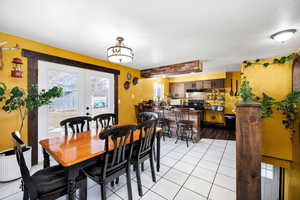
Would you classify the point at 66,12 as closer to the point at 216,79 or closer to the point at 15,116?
the point at 15,116

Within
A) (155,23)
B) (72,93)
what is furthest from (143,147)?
(72,93)

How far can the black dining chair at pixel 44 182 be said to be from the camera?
1.04 metres

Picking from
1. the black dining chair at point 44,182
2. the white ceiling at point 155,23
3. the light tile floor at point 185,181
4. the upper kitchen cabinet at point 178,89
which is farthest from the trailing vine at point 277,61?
the black dining chair at point 44,182

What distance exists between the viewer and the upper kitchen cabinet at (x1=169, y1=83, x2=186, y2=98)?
6461mm

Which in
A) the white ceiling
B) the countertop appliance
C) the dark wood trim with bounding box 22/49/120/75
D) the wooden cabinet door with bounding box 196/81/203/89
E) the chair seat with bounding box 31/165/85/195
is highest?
the white ceiling

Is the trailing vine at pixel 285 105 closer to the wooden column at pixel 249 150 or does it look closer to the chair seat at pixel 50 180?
the wooden column at pixel 249 150

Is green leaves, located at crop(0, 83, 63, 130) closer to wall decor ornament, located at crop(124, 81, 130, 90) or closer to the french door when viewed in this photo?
the french door

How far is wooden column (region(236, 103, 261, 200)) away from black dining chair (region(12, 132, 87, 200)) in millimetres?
1609

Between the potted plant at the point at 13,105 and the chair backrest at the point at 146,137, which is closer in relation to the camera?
the chair backrest at the point at 146,137

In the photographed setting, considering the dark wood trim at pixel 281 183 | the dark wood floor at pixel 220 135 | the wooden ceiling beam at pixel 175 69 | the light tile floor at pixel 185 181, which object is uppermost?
the wooden ceiling beam at pixel 175 69

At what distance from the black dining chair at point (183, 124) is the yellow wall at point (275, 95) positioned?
1752 mm

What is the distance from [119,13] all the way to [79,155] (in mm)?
1783

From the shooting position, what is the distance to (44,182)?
1.18 m

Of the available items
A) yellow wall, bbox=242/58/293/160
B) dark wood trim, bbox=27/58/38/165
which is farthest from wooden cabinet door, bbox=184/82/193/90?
dark wood trim, bbox=27/58/38/165
